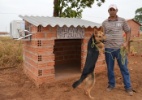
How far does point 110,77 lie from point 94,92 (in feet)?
1.82

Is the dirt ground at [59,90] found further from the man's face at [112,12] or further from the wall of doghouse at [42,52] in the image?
the man's face at [112,12]

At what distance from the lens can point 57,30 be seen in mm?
5566

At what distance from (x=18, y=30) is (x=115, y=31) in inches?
103

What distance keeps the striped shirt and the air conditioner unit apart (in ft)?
7.13

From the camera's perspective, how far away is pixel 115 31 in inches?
187

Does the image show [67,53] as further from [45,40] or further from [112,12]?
[112,12]

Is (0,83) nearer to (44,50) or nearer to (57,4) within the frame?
(44,50)

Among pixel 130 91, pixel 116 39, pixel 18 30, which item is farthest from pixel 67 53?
pixel 130 91

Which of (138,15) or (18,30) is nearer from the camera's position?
(18,30)

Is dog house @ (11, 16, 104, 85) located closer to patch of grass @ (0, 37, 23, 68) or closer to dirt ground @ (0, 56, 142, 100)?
dirt ground @ (0, 56, 142, 100)

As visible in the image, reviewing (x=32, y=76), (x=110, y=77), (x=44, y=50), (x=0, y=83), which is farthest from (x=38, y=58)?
(x=110, y=77)

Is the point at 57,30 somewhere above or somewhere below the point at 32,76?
above

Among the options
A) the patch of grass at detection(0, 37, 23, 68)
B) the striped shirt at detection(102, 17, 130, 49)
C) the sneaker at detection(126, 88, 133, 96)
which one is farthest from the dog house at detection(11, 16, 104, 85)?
the patch of grass at detection(0, 37, 23, 68)

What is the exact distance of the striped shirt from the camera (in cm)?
472
